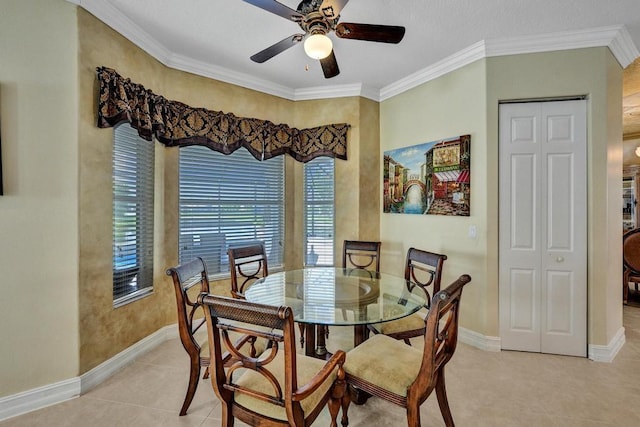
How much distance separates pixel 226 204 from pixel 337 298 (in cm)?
198

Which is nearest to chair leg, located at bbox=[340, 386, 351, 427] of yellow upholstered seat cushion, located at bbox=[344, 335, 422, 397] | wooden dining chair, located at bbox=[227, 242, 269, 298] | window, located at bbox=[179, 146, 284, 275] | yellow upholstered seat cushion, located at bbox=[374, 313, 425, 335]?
yellow upholstered seat cushion, located at bbox=[344, 335, 422, 397]

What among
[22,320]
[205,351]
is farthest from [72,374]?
[205,351]

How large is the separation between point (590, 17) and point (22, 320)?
4.62 meters

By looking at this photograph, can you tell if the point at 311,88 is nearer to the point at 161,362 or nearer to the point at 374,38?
the point at 374,38

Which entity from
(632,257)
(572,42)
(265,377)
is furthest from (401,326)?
(632,257)

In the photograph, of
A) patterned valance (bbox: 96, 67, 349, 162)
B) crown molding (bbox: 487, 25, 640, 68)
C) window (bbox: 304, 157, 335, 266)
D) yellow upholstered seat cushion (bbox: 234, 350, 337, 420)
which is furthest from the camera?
window (bbox: 304, 157, 335, 266)

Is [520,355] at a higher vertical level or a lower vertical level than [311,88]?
lower

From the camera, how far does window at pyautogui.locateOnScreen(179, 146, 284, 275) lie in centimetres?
328

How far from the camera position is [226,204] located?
3545 mm

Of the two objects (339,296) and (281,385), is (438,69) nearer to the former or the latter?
(339,296)

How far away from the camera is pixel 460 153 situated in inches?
121

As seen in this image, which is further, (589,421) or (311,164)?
(311,164)

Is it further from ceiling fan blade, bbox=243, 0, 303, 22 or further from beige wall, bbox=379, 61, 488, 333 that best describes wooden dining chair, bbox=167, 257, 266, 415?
beige wall, bbox=379, 61, 488, 333

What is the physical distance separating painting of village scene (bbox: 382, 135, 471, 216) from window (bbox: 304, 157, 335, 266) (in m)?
0.72
